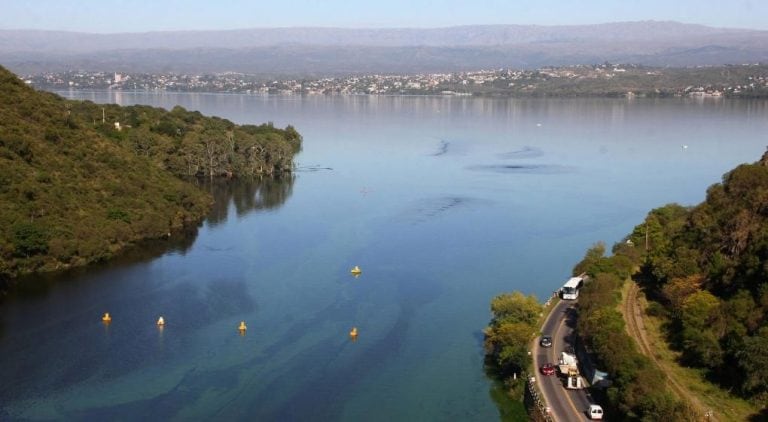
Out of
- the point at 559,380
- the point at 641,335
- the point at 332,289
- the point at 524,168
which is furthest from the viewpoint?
the point at 524,168

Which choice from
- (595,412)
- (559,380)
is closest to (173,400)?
(559,380)

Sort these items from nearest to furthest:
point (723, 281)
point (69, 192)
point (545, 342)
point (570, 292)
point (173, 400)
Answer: point (173, 400), point (545, 342), point (723, 281), point (570, 292), point (69, 192)

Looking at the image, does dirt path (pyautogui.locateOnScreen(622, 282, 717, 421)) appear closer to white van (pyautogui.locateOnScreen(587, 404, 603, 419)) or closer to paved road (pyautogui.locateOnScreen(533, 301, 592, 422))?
paved road (pyautogui.locateOnScreen(533, 301, 592, 422))

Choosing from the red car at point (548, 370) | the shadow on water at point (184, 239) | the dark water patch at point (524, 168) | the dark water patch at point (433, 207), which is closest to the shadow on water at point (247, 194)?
the shadow on water at point (184, 239)

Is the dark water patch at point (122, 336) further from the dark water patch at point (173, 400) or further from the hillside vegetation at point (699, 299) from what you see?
the hillside vegetation at point (699, 299)

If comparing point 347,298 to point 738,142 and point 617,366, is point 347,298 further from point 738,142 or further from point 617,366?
point 738,142

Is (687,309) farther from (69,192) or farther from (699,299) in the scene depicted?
(69,192)

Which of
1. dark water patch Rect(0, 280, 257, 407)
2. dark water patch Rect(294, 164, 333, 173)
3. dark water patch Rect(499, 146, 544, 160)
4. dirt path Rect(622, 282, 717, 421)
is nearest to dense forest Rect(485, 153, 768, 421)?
dirt path Rect(622, 282, 717, 421)
